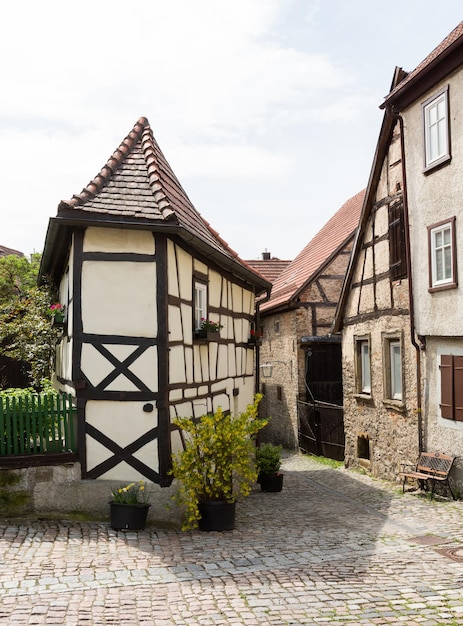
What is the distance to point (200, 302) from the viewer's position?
12.6 meters

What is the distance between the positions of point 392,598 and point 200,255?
7.13 m

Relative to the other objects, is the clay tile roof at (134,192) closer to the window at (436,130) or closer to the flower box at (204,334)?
the flower box at (204,334)

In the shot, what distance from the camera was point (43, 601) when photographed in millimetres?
6605

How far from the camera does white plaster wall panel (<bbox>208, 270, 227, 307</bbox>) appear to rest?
1317 centimetres

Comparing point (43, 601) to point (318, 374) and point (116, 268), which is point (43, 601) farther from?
point (318, 374)

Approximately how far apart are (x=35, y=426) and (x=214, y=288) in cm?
478

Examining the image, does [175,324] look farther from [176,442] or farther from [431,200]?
[431,200]

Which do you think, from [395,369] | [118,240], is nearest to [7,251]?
[395,369]

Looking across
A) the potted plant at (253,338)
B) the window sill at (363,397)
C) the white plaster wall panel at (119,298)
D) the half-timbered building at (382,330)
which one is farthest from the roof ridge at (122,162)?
the window sill at (363,397)

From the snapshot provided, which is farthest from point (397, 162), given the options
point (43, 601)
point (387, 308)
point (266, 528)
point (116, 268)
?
point (43, 601)

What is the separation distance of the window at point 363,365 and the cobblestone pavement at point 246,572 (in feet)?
18.6

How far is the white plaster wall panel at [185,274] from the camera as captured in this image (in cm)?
1119

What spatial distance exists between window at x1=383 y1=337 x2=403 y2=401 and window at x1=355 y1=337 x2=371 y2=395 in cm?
155

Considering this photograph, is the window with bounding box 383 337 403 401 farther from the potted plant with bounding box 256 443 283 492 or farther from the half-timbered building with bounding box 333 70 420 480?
the potted plant with bounding box 256 443 283 492
